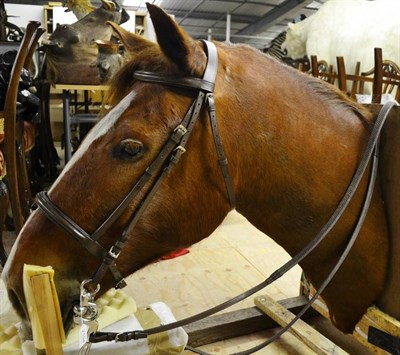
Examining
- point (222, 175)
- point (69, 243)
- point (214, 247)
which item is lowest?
point (214, 247)

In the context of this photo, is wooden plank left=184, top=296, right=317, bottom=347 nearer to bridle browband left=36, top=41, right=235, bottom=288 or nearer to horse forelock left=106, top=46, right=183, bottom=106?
bridle browband left=36, top=41, right=235, bottom=288

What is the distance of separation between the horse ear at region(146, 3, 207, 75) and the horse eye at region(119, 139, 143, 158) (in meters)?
0.18

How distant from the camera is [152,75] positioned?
79 centimetres

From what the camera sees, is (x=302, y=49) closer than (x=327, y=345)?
No

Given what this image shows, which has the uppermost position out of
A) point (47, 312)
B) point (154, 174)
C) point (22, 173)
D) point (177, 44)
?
point (177, 44)

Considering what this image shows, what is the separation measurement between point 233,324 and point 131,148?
4.10 ft

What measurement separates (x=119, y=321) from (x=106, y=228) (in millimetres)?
745

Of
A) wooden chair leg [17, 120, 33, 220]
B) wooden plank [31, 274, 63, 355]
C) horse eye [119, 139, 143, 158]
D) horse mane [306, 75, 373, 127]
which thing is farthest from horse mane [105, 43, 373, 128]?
wooden chair leg [17, 120, 33, 220]

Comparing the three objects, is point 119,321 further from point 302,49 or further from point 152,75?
point 302,49

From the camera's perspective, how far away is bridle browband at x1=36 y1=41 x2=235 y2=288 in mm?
755

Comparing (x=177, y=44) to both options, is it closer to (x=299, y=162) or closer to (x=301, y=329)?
(x=299, y=162)

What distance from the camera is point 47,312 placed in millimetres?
779

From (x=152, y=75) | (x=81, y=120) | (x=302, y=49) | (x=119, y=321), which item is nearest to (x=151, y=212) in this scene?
(x=152, y=75)

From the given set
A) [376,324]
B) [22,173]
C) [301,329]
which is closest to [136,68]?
[376,324]
